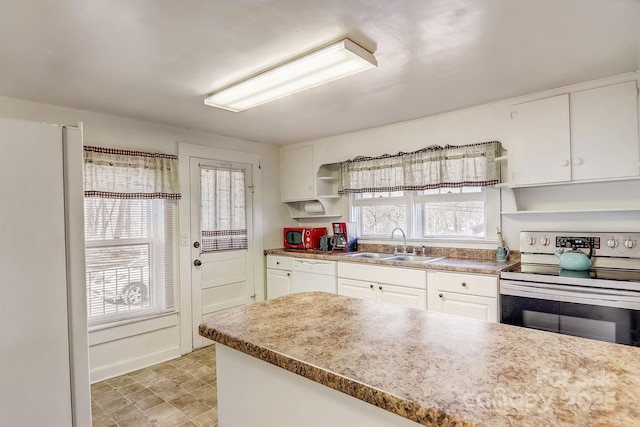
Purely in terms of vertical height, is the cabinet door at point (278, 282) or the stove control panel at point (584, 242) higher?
the stove control panel at point (584, 242)

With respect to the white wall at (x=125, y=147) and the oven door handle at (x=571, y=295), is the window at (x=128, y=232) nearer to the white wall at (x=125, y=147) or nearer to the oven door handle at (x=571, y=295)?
the white wall at (x=125, y=147)

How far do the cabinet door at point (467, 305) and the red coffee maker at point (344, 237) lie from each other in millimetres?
1226

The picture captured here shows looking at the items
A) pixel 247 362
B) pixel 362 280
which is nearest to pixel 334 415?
pixel 247 362

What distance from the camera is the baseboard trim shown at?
2815 mm

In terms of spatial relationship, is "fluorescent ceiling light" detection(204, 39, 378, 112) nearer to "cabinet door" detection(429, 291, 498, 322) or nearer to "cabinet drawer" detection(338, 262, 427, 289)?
"cabinet drawer" detection(338, 262, 427, 289)

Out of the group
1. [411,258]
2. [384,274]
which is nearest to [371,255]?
[411,258]

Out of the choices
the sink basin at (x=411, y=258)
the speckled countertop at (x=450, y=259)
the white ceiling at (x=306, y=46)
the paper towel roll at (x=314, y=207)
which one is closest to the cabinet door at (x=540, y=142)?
the white ceiling at (x=306, y=46)

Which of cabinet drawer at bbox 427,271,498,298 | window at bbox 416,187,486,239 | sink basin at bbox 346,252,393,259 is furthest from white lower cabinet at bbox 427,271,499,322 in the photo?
sink basin at bbox 346,252,393,259

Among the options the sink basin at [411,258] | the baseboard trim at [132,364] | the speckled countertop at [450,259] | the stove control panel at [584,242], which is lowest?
the baseboard trim at [132,364]

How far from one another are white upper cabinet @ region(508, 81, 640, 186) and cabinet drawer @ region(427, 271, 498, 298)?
779 mm

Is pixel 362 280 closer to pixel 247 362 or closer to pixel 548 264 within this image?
pixel 548 264

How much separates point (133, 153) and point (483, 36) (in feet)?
9.05

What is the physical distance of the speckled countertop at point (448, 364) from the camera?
2.28ft

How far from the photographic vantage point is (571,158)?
2396 mm
